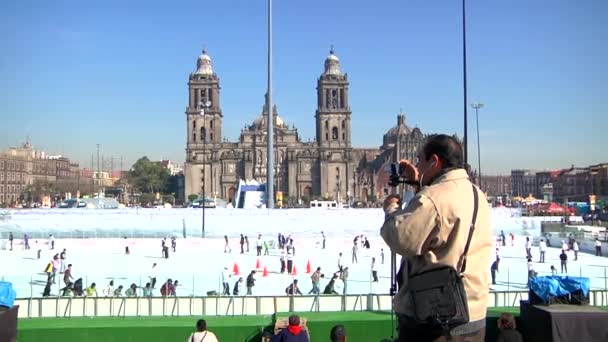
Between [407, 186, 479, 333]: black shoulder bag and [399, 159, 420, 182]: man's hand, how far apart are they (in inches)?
21.0

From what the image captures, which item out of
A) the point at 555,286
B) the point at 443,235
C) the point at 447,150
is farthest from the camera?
the point at 555,286

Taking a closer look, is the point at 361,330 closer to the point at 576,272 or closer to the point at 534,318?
the point at 534,318

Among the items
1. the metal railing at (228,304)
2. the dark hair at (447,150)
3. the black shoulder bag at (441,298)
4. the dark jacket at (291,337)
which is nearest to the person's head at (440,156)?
the dark hair at (447,150)

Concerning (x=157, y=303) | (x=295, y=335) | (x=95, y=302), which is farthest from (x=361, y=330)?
(x=95, y=302)

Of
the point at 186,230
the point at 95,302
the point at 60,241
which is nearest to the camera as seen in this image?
the point at 95,302

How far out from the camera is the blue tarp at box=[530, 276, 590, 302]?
22.1 ft

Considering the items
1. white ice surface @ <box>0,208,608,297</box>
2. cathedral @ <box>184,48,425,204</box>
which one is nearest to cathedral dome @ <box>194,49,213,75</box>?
cathedral @ <box>184,48,425,204</box>

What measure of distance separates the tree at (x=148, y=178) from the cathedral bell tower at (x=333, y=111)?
35870mm

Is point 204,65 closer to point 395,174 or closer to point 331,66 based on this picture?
point 331,66

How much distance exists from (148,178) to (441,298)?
124m

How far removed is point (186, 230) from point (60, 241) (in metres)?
9.21

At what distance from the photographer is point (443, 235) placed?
2385mm

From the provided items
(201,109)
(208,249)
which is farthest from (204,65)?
(208,249)

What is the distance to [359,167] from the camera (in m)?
130
